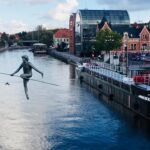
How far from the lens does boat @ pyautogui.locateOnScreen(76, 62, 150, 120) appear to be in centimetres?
3053

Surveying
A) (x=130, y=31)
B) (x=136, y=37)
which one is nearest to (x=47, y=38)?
(x=130, y=31)

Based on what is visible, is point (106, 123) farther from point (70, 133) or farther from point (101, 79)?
point (101, 79)

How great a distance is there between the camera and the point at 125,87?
35.8 meters

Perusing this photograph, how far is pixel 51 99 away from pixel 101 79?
9519 millimetres

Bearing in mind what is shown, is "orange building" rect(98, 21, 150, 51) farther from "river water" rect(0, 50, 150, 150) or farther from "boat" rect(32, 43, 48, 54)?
"river water" rect(0, 50, 150, 150)

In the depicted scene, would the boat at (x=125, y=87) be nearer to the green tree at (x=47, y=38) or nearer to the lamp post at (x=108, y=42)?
the lamp post at (x=108, y=42)

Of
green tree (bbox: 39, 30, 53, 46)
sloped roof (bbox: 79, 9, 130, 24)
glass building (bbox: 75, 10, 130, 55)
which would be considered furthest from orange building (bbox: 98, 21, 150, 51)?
green tree (bbox: 39, 30, 53, 46)

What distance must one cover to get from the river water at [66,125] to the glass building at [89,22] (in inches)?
1983

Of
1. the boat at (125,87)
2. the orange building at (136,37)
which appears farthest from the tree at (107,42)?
the boat at (125,87)

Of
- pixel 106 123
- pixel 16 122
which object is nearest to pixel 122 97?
pixel 106 123

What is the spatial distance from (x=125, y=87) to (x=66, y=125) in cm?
973

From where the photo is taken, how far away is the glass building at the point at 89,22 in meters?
90.8

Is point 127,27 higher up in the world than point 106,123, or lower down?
higher up

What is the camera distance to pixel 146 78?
115 feet
